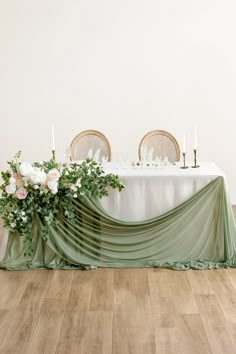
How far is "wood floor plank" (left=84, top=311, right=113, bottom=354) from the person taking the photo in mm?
3121

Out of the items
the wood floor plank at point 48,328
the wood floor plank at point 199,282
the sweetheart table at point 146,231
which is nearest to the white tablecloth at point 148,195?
the sweetheart table at point 146,231

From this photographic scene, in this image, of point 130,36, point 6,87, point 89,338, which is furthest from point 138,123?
point 89,338

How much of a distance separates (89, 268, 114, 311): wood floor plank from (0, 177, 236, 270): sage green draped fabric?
0.47 ft

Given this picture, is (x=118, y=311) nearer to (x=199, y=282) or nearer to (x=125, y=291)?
(x=125, y=291)

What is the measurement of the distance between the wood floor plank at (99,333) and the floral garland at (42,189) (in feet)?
3.22

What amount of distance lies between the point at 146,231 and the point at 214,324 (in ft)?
3.89

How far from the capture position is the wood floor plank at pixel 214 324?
10.2 ft

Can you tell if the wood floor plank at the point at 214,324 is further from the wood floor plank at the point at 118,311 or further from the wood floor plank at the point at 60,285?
the wood floor plank at the point at 60,285

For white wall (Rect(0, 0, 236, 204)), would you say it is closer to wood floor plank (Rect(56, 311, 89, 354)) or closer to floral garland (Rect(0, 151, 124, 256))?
floral garland (Rect(0, 151, 124, 256))

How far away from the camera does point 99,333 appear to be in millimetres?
3311

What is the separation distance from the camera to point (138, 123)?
21.6ft

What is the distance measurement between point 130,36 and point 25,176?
2835mm

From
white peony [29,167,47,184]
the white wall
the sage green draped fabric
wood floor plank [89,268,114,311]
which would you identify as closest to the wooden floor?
wood floor plank [89,268,114,311]

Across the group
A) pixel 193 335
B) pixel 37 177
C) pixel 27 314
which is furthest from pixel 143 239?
pixel 193 335
